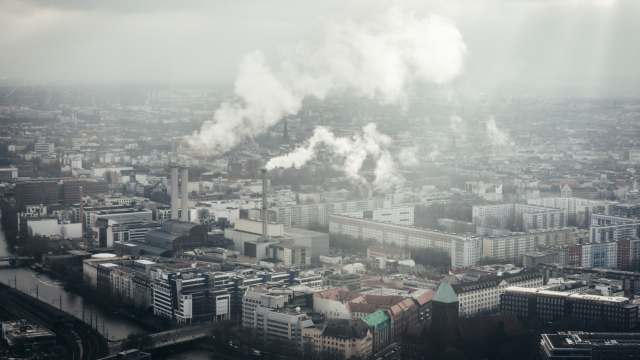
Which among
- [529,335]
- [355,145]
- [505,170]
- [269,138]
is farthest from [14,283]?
[505,170]

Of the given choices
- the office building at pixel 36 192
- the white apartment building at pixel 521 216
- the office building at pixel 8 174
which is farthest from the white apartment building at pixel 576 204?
the office building at pixel 8 174

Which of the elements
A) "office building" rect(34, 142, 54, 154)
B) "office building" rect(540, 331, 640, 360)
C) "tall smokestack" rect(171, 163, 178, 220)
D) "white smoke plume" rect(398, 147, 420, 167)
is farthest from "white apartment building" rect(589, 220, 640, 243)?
"office building" rect(34, 142, 54, 154)

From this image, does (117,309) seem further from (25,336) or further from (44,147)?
(44,147)

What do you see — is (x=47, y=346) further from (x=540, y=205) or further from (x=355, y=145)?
(x=355, y=145)

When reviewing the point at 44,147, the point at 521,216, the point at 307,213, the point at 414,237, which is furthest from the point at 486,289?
the point at 44,147

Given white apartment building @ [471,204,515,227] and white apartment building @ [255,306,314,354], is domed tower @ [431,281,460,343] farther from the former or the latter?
white apartment building @ [471,204,515,227]

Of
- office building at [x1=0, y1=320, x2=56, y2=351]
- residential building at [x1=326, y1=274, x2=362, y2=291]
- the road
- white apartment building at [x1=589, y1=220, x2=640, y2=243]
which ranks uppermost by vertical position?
white apartment building at [x1=589, y1=220, x2=640, y2=243]
